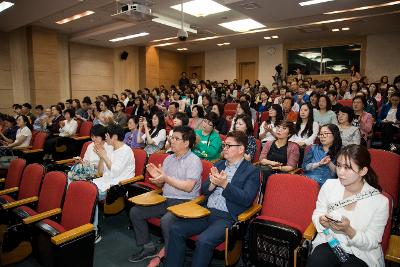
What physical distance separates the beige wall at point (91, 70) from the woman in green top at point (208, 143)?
835cm

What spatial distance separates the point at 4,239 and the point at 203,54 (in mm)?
13238

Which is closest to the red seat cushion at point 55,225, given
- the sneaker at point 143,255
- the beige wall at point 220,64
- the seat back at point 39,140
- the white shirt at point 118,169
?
the sneaker at point 143,255

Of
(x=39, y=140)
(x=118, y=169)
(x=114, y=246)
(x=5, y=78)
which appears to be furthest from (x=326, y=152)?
(x=5, y=78)

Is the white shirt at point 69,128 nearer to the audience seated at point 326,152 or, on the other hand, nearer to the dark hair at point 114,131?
the dark hair at point 114,131

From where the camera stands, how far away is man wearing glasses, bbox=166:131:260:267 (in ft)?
6.49

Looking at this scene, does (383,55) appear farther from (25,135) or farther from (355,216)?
(25,135)

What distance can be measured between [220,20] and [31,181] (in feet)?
21.4

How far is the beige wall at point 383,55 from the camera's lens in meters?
9.80

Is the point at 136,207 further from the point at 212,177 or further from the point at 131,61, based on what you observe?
the point at 131,61

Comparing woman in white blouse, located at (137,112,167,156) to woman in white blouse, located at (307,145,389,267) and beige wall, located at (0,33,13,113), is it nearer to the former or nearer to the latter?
woman in white blouse, located at (307,145,389,267)

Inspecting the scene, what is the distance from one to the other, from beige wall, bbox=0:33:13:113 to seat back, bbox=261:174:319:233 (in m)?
9.35

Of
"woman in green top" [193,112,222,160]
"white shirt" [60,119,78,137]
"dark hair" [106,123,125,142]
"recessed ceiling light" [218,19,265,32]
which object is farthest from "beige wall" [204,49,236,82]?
"dark hair" [106,123,125,142]

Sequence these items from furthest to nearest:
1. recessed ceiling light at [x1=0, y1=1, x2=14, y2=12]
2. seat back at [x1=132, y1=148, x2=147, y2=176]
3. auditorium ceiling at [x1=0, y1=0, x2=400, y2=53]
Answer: auditorium ceiling at [x1=0, y1=0, x2=400, y2=53] < recessed ceiling light at [x1=0, y1=1, x2=14, y2=12] < seat back at [x1=132, y1=148, x2=147, y2=176]

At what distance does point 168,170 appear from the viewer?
8.61 feet
